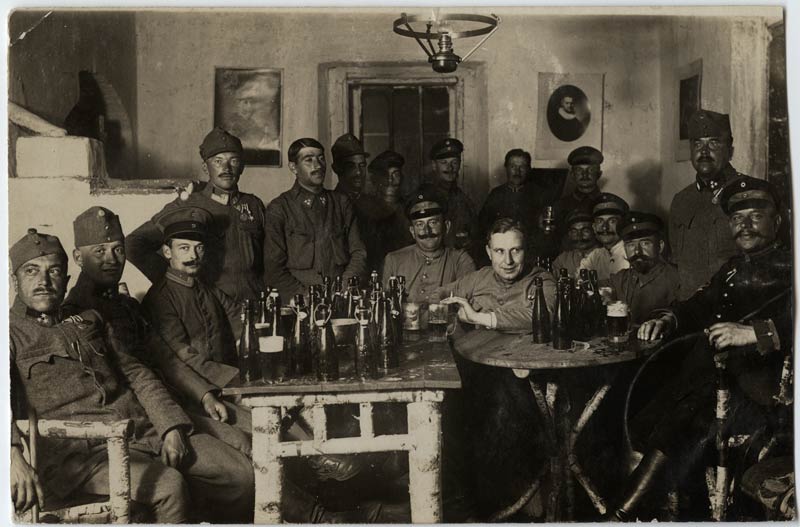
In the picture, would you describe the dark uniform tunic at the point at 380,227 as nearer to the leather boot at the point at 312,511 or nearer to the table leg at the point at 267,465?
the table leg at the point at 267,465

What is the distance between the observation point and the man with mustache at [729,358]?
2715 millimetres

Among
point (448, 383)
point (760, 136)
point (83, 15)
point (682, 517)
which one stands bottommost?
point (682, 517)

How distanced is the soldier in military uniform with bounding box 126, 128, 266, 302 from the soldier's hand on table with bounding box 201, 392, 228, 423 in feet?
1.17

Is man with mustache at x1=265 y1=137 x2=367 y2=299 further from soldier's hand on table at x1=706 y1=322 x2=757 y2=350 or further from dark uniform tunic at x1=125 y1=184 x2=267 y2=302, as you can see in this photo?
soldier's hand on table at x1=706 y1=322 x2=757 y2=350

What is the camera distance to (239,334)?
270 cm

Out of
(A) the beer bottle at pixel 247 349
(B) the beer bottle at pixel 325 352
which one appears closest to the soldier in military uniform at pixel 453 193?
(B) the beer bottle at pixel 325 352

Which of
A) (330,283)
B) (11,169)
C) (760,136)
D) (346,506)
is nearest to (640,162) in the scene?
(760,136)

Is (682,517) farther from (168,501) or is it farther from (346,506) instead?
(168,501)

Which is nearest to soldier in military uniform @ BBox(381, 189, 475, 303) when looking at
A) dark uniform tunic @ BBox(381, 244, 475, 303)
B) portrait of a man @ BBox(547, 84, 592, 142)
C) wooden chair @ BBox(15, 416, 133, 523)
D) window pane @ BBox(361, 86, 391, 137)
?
dark uniform tunic @ BBox(381, 244, 475, 303)

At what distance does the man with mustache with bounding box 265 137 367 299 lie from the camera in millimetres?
2729

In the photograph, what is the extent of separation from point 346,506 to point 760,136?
6.33 feet

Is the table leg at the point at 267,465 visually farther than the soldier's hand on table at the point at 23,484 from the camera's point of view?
No

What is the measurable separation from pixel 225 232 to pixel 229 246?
0.05 m

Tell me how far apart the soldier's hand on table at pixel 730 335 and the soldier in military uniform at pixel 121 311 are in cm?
166
